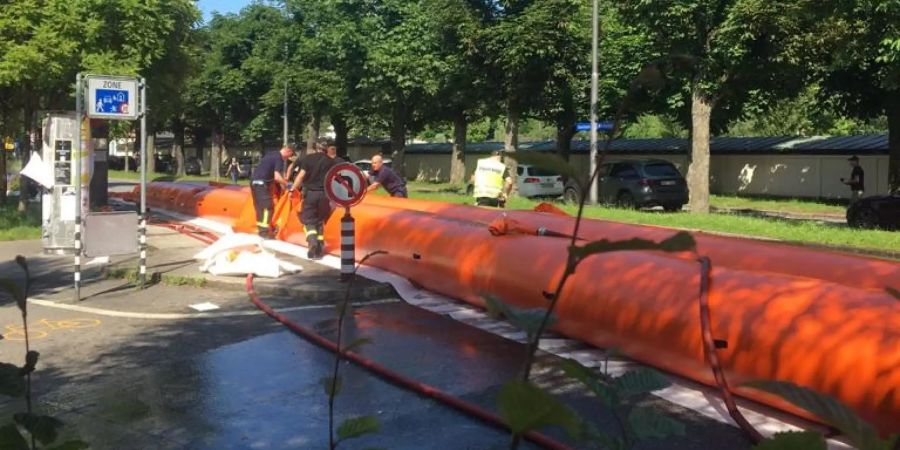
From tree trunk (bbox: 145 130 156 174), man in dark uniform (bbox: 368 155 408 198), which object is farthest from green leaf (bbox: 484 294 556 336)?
tree trunk (bbox: 145 130 156 174)

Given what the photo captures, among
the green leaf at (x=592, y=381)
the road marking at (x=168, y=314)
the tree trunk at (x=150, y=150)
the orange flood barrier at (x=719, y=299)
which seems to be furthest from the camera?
the tree trunk at (x=150, y=150)

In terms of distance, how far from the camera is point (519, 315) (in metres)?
1.71

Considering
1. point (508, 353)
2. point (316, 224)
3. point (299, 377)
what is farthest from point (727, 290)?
point (316, 224)

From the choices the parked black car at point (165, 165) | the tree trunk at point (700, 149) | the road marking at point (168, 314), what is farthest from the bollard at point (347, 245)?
the parked black car at point (165, 165)

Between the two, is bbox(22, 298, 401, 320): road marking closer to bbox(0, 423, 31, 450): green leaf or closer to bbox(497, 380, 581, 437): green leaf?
bbox(0, 423, 31, 450): green leaf

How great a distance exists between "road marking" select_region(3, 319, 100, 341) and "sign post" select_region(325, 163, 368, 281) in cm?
298

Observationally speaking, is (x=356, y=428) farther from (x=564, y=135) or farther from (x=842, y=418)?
(x=564, y=135)

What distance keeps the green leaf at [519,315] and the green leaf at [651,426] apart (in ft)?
1.20

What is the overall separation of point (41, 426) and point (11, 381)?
14 cm

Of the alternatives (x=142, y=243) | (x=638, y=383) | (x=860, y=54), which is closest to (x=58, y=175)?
(x=142, y=243)

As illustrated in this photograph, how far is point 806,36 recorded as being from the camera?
73.6 feet

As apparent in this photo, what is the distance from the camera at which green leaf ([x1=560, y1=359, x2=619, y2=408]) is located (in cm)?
181

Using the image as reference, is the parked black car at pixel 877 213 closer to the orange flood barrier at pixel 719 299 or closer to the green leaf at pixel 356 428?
the orange flood barrier at pixel 719 299

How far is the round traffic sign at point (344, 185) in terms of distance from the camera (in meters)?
10.7
